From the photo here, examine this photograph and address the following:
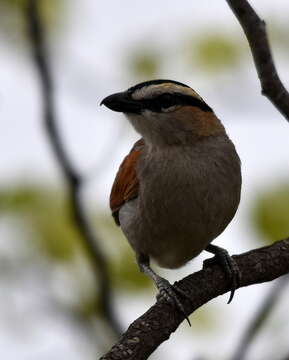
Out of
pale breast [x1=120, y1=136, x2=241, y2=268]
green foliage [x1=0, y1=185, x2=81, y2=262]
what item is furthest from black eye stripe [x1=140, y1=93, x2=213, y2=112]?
green foliage [x1=0, y1=185, x2=81, y2=262]

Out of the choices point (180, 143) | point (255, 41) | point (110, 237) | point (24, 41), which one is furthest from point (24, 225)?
point (255, 41)

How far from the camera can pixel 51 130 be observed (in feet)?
20.0

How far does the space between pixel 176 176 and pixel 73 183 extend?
729mm

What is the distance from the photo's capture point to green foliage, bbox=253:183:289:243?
24.7ft

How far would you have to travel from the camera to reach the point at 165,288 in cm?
567

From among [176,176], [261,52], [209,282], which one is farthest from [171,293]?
[261,52]

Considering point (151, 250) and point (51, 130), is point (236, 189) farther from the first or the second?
point (51, 130)

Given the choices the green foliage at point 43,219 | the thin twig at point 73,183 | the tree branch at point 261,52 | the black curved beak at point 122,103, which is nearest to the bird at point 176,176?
the black curved beak at point 122,103

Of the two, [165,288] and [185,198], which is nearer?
[165,288]

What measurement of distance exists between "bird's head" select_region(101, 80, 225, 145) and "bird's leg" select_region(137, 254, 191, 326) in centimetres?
92

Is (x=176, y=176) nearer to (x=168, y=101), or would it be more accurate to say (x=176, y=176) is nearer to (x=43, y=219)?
(x=168, y=101)

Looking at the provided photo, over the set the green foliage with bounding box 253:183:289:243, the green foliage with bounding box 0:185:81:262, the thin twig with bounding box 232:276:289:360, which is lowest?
the thin twig with bounding box 232:276:289:360

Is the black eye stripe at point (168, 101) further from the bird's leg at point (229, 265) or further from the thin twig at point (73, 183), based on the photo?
the bird's leg at point (229, 265)

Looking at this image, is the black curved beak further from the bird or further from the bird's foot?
the bird's foot
